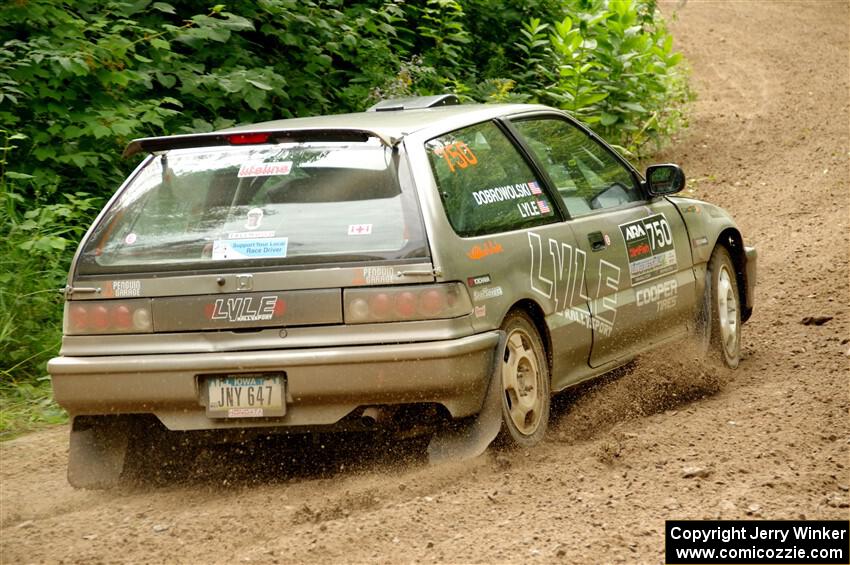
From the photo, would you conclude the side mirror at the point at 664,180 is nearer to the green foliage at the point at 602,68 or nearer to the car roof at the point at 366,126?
the car roof at the point at 366,126

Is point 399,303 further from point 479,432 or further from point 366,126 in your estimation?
point 366,126

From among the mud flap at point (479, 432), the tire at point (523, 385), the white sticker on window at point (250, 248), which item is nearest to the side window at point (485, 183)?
the tire at point (523, 385)

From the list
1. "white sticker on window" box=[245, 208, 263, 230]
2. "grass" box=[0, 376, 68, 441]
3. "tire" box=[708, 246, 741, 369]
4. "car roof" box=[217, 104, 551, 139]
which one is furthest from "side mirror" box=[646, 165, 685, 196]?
"grass" box=[0, 376, 68, 441]

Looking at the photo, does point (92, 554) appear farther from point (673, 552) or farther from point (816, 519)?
point (816, 519)

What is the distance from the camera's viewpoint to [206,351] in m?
5.16

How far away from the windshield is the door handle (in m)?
1.36

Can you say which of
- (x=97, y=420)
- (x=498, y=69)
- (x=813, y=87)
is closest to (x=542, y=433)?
(x=97, y=420)

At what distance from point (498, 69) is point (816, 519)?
9967mm

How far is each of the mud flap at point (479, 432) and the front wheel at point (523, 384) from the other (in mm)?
84

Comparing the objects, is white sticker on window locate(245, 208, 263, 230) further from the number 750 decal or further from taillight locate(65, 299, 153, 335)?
the number 750 decal

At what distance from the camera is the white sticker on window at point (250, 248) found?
516 centimetres
